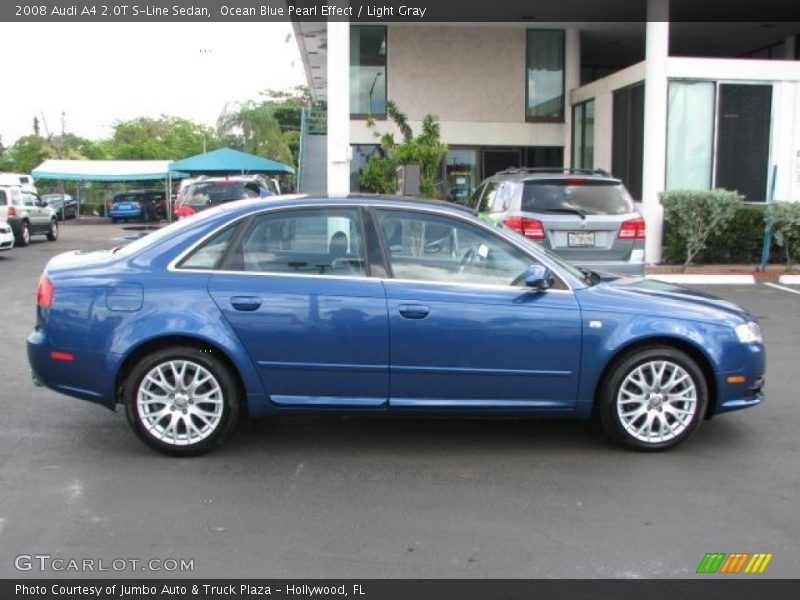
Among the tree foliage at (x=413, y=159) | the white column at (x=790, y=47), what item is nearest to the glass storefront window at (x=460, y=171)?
the tree foliage at (x=413, y=159)

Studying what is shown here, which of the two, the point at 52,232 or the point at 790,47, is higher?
the point at 790,47

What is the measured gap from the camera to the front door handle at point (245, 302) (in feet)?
16.6

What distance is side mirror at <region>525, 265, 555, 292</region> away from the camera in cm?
511

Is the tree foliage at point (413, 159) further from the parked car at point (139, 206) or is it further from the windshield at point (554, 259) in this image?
the parked car at point (139, 206)

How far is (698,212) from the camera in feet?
46.1

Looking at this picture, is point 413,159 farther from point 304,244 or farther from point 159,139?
point 159,139

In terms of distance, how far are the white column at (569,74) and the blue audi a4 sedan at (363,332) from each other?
49.3 feet

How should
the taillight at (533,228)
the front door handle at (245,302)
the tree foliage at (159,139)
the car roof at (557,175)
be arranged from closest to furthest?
the front door handle at (245,302)
the taillight at (533,228)
the car roof at (557,175)
the tree foliage at (159,139)

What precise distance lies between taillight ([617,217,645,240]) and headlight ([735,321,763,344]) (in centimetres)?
424

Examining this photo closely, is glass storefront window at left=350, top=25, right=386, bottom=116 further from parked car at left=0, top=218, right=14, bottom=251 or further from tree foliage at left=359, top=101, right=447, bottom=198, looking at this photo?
parked car at left=0, top=218, right=14, bottom=251

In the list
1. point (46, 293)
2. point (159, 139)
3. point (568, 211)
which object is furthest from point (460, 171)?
point (159, 139)

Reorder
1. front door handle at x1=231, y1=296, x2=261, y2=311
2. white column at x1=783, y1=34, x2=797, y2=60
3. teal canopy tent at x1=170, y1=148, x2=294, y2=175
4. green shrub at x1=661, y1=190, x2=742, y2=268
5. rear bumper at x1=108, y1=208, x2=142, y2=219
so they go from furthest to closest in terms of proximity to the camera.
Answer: rear bumper at x1=108, y1=208, x2=142, y2=219
teal canopy tent at x1=170, y1=148, x2=294, y2=175
white column at x1=783, y1=34, x2=797, y2=60
green shrub at x1=661, y1=190, x2=742, y2=268
front door handle at x1=231, y1=296, x2=261, y2=311

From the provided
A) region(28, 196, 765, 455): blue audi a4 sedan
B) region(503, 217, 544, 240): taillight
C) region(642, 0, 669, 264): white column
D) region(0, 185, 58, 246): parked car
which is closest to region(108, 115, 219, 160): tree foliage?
region(0, 185, 58, 246): parked car

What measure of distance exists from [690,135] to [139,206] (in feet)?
94.2
